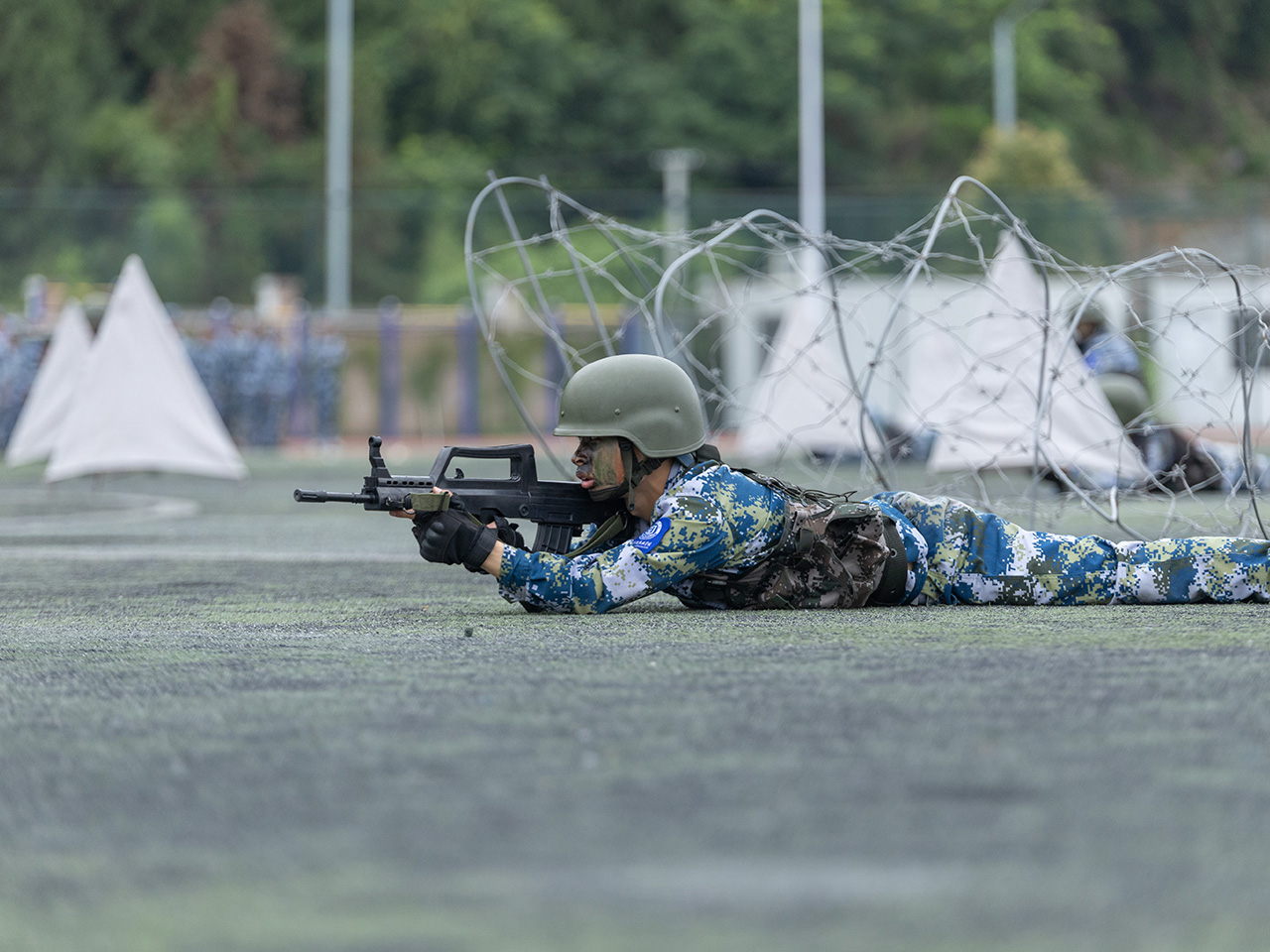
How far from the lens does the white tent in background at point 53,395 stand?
18.7 metres

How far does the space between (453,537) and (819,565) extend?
119 cm

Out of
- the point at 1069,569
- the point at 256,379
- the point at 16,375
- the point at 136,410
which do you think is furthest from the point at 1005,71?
the point at 1069,569

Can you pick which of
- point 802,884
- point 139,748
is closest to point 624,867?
point 802,884

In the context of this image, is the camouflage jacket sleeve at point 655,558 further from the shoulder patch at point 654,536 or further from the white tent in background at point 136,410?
the white tent in background at point 136,410

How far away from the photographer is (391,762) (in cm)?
347

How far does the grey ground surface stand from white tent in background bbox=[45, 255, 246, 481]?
10.4 metres

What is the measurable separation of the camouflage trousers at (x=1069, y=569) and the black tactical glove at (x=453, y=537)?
4.36ft

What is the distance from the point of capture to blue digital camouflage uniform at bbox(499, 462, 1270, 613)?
548 centimetres

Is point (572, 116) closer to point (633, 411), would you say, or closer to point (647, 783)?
point (633, 411)

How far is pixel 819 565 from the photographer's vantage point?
5.81m

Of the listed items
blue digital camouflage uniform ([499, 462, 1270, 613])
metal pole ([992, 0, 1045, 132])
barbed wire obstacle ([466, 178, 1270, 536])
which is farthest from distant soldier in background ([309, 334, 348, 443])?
blue digital camouflage uniform ([499, 462, 1270, 613])

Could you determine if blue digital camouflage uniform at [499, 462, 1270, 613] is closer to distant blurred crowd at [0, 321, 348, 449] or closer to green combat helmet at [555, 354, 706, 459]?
green combat helmet at [555, 354, 706, 459]

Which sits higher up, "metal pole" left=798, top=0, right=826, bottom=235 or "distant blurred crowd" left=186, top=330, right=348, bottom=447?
"metal pole" left=798, top=0, right=826, bottom=235

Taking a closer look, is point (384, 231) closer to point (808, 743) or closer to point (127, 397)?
point (127, 397)
